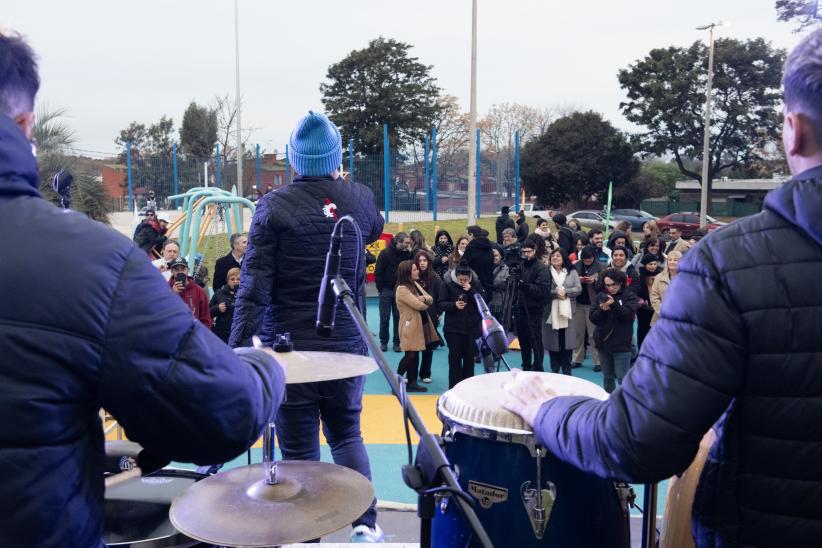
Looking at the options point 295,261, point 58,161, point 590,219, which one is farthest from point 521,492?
point 590,219

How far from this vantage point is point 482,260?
9.95m

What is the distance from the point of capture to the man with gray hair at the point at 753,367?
148cm

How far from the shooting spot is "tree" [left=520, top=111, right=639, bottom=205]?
39969 mm

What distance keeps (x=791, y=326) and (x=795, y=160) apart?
1.18 feet

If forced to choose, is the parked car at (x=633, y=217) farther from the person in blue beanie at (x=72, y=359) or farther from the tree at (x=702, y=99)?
the person in blue beanie at (x=72, y=359)

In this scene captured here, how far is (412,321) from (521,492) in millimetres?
6010

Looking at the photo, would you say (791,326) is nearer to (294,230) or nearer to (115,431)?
(294,230)

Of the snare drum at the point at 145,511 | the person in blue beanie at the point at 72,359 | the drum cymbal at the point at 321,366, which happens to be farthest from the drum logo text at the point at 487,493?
the person in blue beanie at the point at 72,359

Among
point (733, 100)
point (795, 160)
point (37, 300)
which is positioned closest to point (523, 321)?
point (795, 160)

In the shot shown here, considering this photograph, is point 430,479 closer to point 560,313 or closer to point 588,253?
point 560,313

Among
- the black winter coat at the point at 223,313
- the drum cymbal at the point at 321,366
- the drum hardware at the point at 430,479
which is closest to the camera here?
the drum hardware at the point at 430,479

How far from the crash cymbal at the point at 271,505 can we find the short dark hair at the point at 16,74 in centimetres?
134

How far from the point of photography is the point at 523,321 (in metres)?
8.75

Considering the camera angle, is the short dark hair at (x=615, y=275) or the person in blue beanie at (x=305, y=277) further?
the short dark hair at (x=615, y=275)
